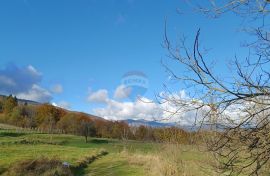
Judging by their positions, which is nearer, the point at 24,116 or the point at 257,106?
the point at 257,106

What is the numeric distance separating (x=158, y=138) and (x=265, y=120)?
1589cm

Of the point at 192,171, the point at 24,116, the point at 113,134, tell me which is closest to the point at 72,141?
the point at 113,134

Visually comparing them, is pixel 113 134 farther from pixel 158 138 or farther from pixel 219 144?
pixel 219 144

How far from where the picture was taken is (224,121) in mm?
5148

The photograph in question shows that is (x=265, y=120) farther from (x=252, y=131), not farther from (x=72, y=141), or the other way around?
(x=72, y=141)

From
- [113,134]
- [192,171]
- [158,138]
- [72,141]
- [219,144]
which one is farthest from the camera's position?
[113,134]

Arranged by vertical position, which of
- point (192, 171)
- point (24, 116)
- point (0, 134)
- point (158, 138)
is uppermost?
point (24, 116)

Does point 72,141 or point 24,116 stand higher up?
point 24,116

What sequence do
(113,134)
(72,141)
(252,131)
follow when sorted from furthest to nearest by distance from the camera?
(113,134) < (72,141) < (252,131)

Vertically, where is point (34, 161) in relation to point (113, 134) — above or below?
below

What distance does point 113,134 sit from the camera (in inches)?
4289

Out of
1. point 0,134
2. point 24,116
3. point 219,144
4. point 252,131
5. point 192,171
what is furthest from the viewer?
point 24,116

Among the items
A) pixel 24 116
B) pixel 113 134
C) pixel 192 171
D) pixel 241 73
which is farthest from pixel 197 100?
pixel 24 116

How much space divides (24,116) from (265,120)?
120117 millimetres
